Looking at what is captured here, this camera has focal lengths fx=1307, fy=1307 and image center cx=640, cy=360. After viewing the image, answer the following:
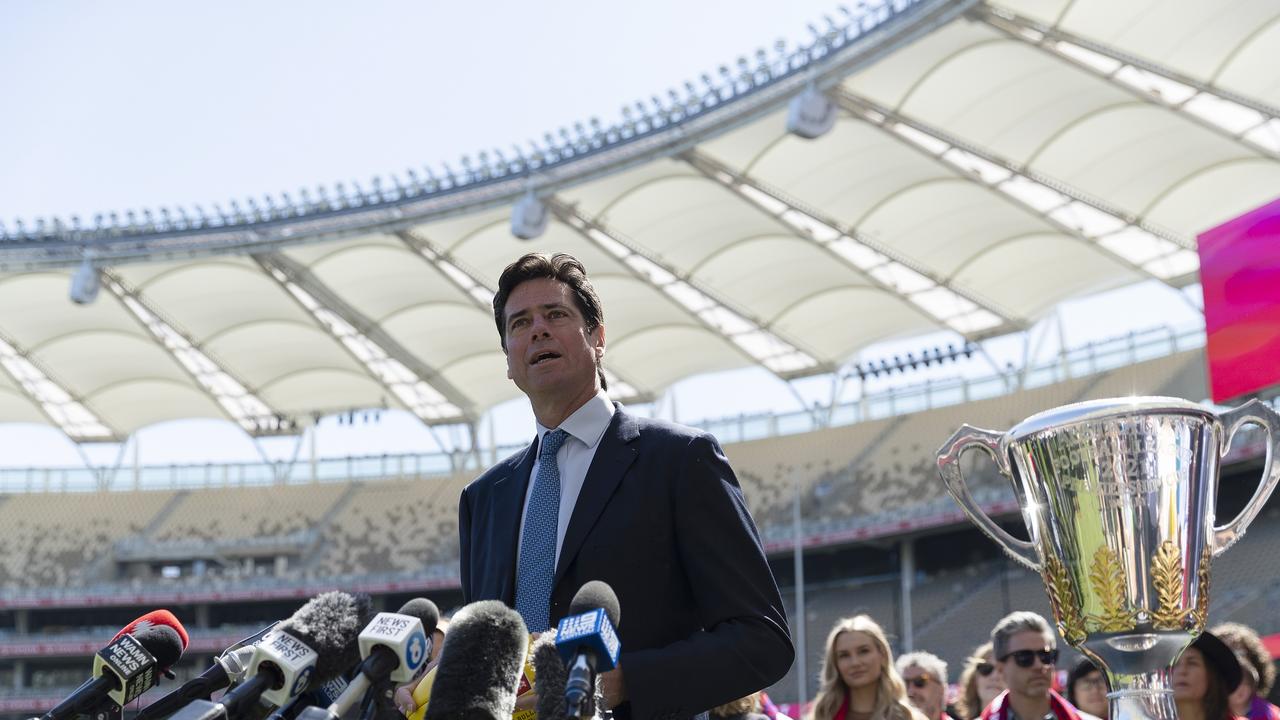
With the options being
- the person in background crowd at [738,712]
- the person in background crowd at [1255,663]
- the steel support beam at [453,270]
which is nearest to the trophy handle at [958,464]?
the person in background crowd at [738,712]

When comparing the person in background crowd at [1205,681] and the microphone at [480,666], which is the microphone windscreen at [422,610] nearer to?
the microphone at [480,666]

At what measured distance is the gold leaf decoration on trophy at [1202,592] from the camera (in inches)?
95.9

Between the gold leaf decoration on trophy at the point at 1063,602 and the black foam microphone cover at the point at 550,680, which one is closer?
the black foam microphone cover at the point at 550,680

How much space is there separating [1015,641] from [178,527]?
120 ft

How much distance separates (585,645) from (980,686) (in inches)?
226

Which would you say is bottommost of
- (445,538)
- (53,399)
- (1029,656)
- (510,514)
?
(1029,656)

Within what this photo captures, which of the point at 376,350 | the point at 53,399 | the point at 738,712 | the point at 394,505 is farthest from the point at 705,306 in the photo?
the point at 738,712

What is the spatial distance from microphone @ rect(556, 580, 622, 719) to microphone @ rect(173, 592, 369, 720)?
15.1 inches

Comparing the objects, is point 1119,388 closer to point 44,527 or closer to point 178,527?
point 178,527

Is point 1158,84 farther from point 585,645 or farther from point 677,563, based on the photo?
point 585,645

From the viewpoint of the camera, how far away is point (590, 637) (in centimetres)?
162

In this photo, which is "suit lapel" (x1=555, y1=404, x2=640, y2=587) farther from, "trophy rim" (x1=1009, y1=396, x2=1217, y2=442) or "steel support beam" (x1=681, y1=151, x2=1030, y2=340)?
"steel support beam" (x1=681, y1=151, x2=1030, y2=340)

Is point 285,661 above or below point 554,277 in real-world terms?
below

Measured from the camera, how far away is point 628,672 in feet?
6.93
